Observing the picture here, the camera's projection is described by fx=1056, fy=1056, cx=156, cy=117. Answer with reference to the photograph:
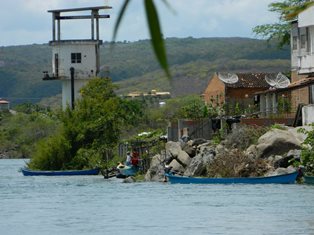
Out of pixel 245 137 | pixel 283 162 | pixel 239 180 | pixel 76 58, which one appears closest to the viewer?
pixel 239 180

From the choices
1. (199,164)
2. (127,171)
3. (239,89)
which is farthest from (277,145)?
(239,89)

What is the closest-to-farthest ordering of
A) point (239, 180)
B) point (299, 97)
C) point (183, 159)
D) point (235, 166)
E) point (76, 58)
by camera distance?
point (239, 180) → point (235, 166) → point (183, 159) → point (299, 97) → point (76, 58)

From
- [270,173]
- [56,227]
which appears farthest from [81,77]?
[56,227]

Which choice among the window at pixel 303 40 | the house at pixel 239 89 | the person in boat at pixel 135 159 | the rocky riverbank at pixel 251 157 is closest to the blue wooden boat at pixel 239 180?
the rocky riverbank at pixel 251 157

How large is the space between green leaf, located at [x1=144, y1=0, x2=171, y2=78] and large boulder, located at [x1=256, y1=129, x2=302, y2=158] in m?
43.1

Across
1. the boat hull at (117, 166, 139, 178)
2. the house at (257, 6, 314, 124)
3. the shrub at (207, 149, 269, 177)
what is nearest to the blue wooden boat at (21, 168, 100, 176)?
the boat hull at (117, 166, 139, 178)

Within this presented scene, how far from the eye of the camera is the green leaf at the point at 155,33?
2426 millimetres

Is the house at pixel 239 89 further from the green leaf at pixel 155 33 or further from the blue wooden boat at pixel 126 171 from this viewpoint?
the green leaf at pixel 155 33

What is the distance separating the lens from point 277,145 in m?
45.7

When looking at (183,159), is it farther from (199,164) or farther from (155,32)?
(155,32)

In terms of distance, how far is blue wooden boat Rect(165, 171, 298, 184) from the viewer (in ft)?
138

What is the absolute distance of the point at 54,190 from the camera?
46531mm

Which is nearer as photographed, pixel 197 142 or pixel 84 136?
pixel 197 142

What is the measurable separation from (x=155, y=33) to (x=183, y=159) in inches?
1912
